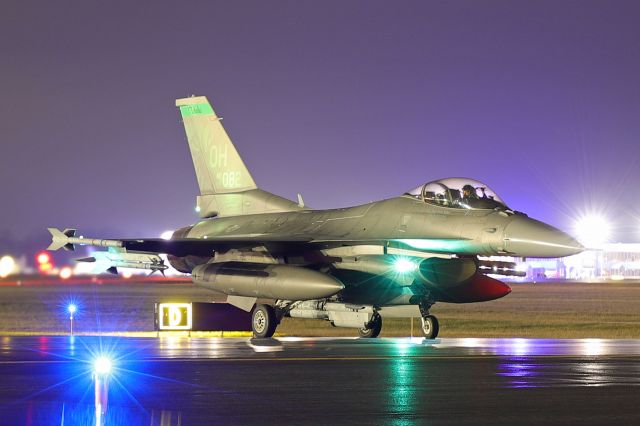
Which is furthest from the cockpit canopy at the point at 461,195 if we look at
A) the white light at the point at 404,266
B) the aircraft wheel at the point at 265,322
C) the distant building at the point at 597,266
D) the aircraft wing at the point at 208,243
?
the distant building at the point at 597,266

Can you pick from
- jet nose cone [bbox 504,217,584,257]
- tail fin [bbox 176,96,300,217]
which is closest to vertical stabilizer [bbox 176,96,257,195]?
tail fin [bbox 176,96,300,217]

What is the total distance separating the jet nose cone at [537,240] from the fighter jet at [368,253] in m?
0.02

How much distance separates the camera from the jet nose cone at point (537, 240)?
2059cm

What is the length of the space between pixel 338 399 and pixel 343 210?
1380 centimetres

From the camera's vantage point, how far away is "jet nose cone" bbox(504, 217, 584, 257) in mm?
20594

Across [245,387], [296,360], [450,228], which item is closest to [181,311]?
[450,228]

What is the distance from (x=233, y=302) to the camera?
83.7ft

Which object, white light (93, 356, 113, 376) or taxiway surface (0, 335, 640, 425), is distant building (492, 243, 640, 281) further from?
white light (93, 356, 113, 376)

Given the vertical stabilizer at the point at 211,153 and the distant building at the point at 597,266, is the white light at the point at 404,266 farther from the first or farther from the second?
the distant building at the point at 597,266

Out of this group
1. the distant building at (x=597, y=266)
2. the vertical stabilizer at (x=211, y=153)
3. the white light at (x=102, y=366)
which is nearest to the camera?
the white light at (x=102, y=366)

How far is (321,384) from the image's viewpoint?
13625mm

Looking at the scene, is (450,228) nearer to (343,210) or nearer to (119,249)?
(343,210)

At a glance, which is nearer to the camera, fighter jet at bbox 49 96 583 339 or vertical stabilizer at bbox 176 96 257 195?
fighter jet at bbox 49 96 583 339

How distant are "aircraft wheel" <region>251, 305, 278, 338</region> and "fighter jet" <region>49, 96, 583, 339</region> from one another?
0.08 feet
